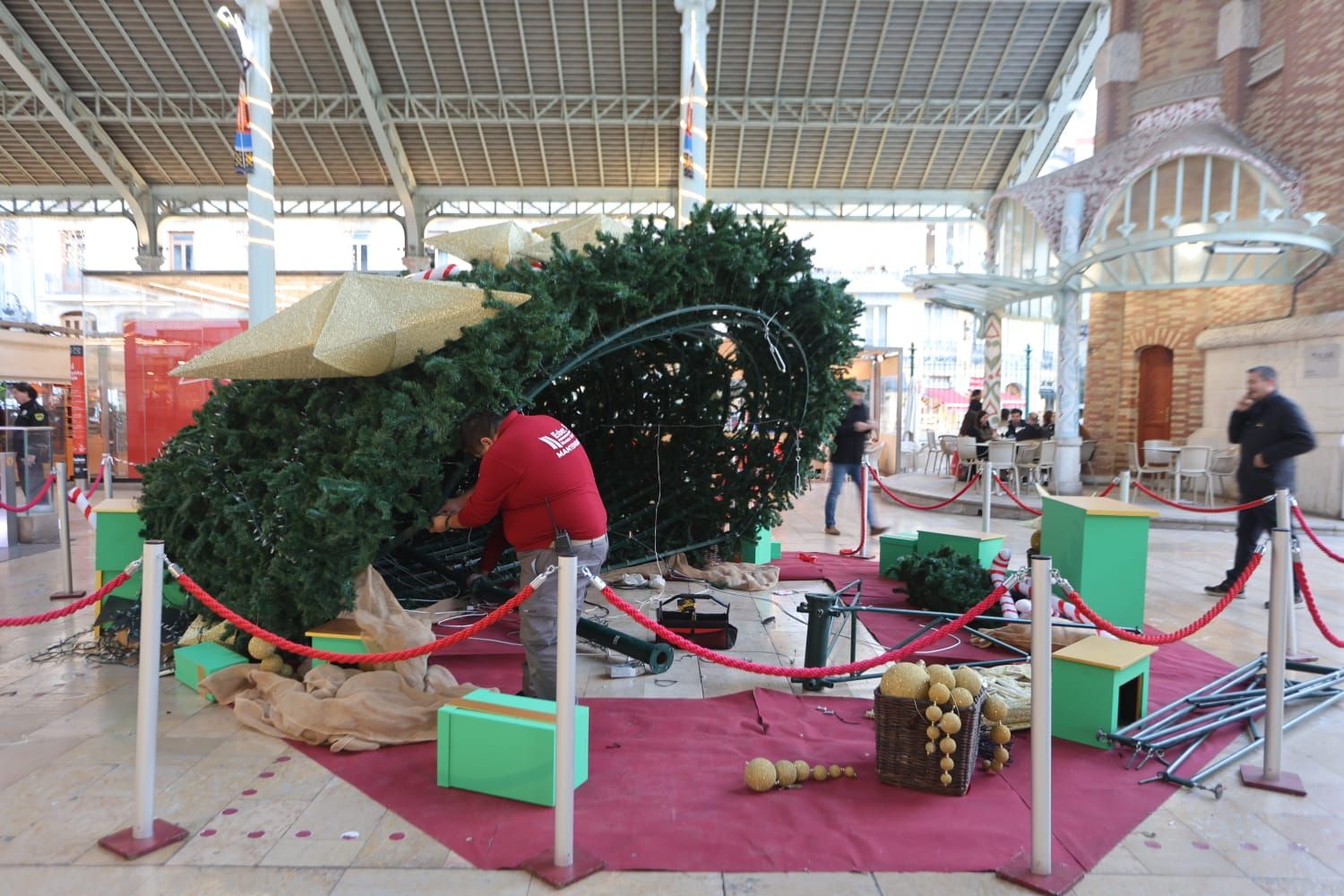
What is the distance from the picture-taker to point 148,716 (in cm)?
309

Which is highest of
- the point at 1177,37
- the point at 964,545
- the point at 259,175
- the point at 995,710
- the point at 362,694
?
the point at 1177,37

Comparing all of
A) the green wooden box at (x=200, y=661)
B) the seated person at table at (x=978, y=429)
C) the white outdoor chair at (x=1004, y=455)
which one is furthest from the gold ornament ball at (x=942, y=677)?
the seated person at table at (x=978, y=429)

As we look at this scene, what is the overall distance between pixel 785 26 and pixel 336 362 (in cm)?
1648

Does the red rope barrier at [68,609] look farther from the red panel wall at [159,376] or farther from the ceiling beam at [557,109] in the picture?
the ceiling beam at [557,109]

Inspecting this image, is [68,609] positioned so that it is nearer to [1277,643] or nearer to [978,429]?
[1277,643]

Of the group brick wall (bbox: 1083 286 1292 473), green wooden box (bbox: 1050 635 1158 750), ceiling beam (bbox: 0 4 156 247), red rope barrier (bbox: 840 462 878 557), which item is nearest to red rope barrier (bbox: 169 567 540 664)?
green wooden box (bbox: 1050 635 1158 750)

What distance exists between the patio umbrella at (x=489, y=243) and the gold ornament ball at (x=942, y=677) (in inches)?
139

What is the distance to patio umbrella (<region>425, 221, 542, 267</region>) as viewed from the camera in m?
5.47

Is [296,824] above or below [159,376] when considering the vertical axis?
below

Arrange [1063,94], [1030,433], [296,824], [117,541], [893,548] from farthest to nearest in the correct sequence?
[1063,94] < [1030,433] < [893,548] < [117,541] < [296,824]

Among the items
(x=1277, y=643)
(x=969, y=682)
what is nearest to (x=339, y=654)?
(x=969, y=682)

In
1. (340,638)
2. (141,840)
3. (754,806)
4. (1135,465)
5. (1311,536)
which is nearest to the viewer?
(141,840)

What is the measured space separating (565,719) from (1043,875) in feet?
5.70

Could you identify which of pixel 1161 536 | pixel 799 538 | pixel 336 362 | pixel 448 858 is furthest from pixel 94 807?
pixel 1161 536
